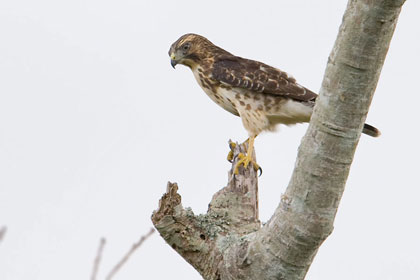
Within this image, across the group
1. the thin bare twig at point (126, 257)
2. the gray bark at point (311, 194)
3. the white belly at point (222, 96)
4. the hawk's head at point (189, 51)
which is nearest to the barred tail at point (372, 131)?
the white belly at point (222, 96)

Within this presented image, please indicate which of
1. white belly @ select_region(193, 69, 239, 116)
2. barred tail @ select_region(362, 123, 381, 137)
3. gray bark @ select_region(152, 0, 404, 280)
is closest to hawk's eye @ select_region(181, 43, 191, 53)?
white belly @ select_region(193, 69, 239, 116)

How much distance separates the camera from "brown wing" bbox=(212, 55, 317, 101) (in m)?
7.05

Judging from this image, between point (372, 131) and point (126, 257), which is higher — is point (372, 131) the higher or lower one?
the higher one

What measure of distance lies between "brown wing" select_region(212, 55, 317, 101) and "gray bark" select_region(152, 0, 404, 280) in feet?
7.56

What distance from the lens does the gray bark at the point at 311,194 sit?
308cm

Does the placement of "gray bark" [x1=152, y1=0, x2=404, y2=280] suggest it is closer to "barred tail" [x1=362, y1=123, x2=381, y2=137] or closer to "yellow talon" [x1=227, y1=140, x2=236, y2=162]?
"yellow talon" [x1=227, y1=140, x2=236, y2=162]

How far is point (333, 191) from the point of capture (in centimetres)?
355

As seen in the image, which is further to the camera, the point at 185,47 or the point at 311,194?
the point at 185,47

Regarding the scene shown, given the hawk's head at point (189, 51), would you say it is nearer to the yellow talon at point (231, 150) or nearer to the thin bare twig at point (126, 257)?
the yellow talon at point (231, 150)

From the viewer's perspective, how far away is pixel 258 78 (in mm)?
7172

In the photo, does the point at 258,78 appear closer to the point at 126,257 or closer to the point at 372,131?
the point at 372,131

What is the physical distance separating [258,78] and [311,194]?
12.1 ft

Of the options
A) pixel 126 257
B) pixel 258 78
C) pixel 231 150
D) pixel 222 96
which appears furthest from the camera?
pixel 222 96

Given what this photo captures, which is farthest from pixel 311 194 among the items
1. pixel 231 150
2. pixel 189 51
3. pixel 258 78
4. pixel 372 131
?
pixel 189 51
